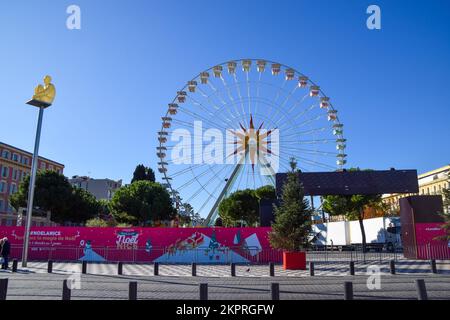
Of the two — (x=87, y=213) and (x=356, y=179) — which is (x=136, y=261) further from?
(x=87, y=213)

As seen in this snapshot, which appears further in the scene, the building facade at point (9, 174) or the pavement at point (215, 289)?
the building facade at point (9, 174)

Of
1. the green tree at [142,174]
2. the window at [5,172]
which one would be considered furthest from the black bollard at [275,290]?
the green tree at [142,174]

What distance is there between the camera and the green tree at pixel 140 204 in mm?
57500

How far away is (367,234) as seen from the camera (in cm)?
4500

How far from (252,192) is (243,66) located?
36532 mm

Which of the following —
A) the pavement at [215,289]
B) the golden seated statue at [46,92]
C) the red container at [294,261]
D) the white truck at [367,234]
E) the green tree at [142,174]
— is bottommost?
the pavement at [215,289]

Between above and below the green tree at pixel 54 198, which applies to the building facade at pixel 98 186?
above

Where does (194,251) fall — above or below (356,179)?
below

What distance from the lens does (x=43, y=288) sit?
13.3 m

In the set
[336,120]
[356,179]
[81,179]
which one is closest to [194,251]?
[356,179]

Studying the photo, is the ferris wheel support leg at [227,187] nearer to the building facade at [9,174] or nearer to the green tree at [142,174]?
the building facade at [9,174]

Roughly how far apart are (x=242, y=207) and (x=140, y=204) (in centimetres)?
1910

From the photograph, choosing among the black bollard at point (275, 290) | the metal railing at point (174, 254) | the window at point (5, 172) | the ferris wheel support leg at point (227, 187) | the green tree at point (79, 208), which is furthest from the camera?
the window at point (5, 172)

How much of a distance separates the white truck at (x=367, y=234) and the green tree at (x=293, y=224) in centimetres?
1565
